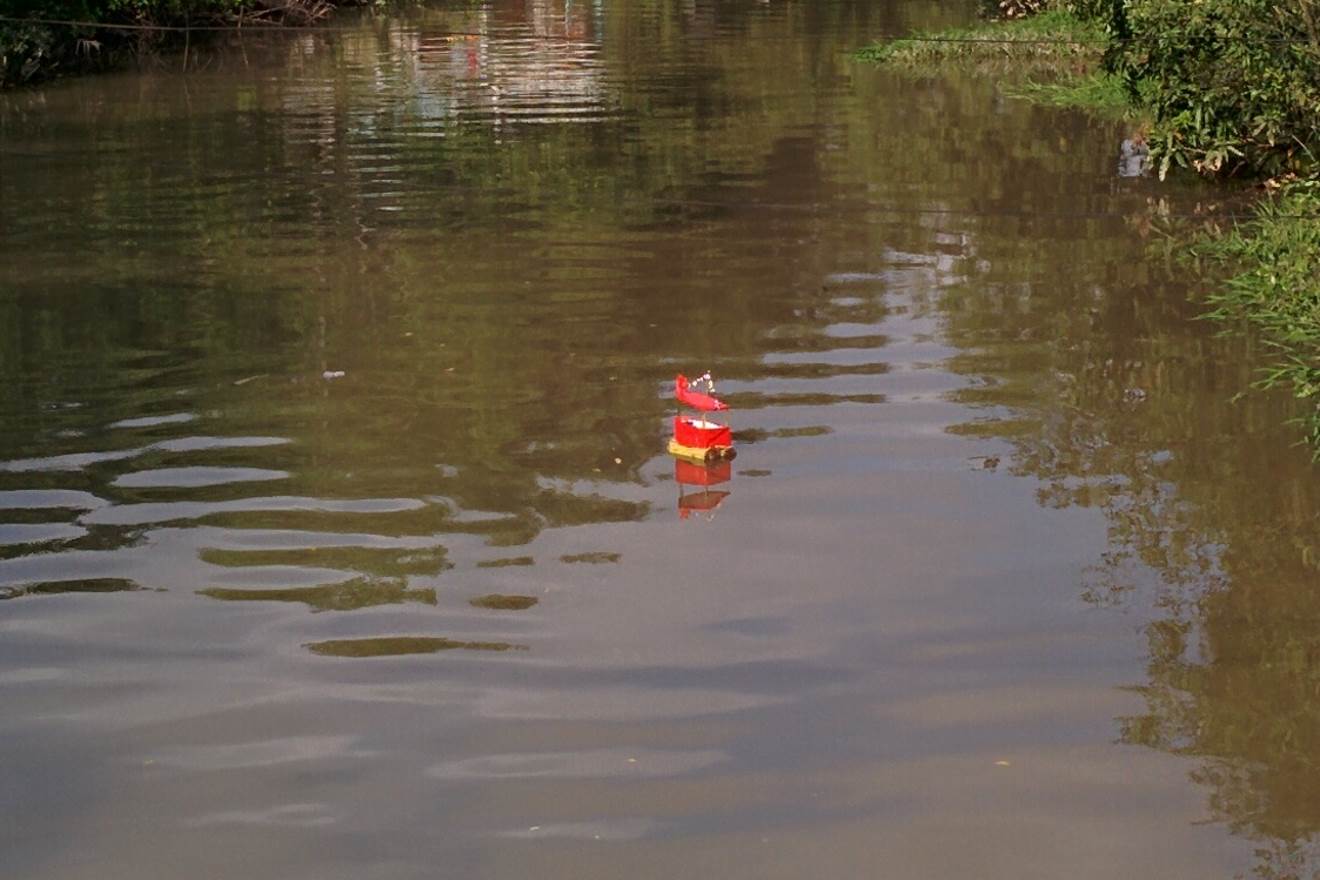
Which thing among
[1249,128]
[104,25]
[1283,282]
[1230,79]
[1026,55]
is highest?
[104,25]

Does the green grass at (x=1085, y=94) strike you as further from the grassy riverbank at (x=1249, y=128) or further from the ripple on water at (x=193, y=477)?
the ripple on water at (x=193, y=477)

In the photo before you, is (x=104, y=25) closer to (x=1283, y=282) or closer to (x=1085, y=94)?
(x=1085, y=94)

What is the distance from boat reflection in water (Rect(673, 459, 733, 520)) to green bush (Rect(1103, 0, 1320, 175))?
5.05 m

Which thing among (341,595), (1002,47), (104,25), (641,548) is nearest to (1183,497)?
(641,548)

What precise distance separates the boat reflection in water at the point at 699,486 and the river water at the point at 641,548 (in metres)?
0.03

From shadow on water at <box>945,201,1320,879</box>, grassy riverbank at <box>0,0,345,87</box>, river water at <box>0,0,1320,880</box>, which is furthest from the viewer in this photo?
grassy riverbank at <box>0,0,345,87</box>

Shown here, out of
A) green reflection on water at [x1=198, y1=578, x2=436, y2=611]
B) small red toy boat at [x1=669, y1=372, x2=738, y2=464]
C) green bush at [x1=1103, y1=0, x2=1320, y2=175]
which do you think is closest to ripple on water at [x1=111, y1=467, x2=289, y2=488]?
green reflection on water at [x1=198, y1=578, x2=436, y2=611]

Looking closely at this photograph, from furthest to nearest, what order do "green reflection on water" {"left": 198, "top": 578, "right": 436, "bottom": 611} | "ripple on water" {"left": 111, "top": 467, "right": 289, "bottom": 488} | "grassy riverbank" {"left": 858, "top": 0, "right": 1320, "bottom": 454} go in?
"grassy riverbank" {"left": 858, "top": 0, "right": 1320, "bottom": 454} → "ripple on water" {"left": 111, "top": 467, "right": 289, "bottom": 488} → "green reflection on water" {"left": 198, "top": 578, "right": 436, "bottom": 611}

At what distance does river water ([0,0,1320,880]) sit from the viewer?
15.1 ft

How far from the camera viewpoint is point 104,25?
69.4 feet

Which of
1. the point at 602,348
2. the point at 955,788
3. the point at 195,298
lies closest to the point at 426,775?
the point at 955,788

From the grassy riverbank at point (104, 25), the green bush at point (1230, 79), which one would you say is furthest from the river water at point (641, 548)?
the grassy riverbank at point (104, 25)

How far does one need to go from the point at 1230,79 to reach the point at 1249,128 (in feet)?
1.90

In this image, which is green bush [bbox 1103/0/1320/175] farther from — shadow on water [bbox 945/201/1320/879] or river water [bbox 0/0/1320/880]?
shadow on water [bbox 945/201/1320/879]
